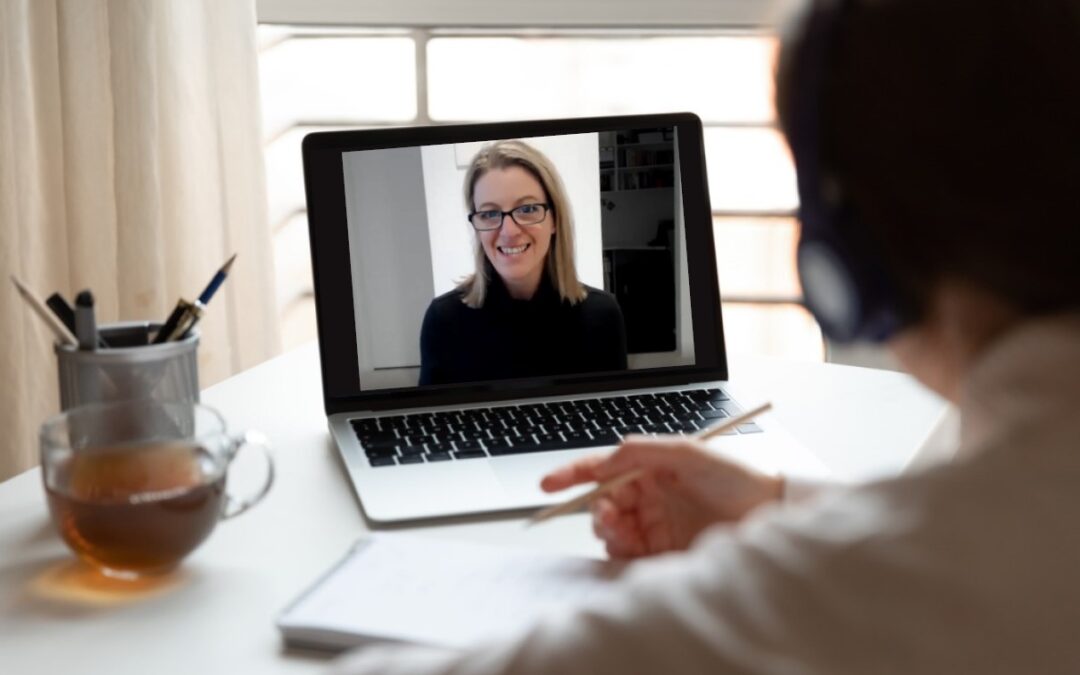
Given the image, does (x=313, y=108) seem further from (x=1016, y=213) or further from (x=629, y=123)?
(x=1016, y=213)

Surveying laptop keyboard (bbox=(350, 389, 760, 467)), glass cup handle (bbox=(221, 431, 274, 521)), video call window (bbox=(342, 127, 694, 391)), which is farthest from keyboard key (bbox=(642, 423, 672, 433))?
glass cup handle (bbox=(221, 431, 274, 521))

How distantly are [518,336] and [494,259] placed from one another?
0.24 feet

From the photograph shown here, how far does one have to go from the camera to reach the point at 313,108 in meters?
1.93

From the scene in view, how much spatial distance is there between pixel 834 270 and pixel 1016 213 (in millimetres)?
100

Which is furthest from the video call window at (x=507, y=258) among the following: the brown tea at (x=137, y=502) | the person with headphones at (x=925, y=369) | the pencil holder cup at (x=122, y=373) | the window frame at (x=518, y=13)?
the window frame at (x=518, y=13)

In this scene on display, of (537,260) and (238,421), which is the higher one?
(537,260)

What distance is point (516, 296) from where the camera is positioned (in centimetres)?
110

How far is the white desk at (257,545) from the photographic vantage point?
69cm

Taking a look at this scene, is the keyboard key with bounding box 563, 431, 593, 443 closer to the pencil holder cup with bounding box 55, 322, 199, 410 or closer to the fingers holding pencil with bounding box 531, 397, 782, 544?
the fingers holding pencil with bounding box 531, 397, 782, 544

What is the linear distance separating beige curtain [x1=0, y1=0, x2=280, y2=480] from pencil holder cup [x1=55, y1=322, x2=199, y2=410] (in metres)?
0.68

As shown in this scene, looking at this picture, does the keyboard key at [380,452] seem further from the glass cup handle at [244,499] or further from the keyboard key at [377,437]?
the glass cup handle at [244,499]

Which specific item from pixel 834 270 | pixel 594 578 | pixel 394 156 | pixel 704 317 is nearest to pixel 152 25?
pixel 394 156

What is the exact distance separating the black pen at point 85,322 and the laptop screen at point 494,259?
0.76 ft

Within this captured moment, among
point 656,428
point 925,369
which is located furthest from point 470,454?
point 925,369
